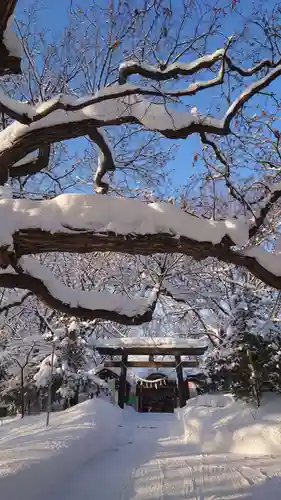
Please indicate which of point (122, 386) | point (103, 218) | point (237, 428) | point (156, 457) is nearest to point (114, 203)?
point (103, 218)

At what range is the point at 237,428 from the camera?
32.3 feet

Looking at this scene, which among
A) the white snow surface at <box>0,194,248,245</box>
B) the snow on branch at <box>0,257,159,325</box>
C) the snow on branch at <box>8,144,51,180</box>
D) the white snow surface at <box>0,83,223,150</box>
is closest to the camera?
the white snow surface at <box>0,194,248,245</box>

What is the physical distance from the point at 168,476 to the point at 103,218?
4.63m

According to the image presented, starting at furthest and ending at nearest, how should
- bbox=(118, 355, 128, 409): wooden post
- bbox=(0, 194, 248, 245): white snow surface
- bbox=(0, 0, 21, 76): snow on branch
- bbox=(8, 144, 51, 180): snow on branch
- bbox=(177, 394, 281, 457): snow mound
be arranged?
bbox=(118, 355, 128, 409): wooden post
bbox=(177, 394, 281, 457): snow mound
bbox=(8, 144, 51, 180): snow on branch
bbox=(0, 194, 248, 245): white snow surface
bbox=(0, 0, 21, 76): snow on branch

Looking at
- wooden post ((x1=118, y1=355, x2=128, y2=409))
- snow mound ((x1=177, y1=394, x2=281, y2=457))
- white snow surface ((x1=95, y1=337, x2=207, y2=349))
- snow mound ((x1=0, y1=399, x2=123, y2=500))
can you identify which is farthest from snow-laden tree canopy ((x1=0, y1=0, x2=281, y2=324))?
wooden post ((x1=118, y1=355, x2=128, y2=409))

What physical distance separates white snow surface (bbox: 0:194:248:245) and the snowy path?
3.30 meters

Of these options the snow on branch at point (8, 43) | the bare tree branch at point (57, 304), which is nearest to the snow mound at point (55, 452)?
the bare tree branch at point (57, 304)

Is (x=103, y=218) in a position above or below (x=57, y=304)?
above

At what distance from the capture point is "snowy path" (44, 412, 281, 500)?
538cm

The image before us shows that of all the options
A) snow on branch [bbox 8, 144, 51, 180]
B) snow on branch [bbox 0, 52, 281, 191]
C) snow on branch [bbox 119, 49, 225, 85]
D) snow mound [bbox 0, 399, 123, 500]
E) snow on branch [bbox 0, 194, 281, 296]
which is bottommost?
snow mound [bbox 0, 399, 123, 500]

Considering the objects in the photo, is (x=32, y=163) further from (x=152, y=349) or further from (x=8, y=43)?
(x=152, y=349)

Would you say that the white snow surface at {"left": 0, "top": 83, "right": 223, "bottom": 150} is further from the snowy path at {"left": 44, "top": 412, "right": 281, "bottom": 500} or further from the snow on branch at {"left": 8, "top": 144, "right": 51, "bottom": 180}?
the snowy path at {"left": 44, "top": 412, "right": 281, "bottom": 500}

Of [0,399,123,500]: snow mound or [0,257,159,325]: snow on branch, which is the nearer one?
[0,399,123,500]: snow mound

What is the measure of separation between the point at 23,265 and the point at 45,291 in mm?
446
